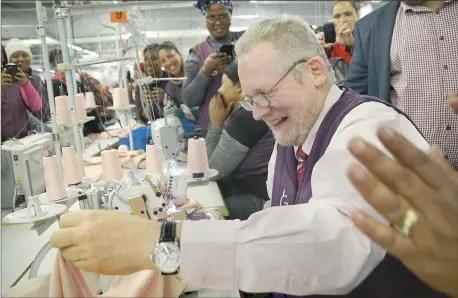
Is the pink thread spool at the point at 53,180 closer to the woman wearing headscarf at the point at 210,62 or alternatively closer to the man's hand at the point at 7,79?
the man's hand at the point at 7,79

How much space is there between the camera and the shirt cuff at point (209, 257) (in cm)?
79

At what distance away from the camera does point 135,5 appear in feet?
9.71

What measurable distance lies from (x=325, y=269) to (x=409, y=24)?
1529 millimetres

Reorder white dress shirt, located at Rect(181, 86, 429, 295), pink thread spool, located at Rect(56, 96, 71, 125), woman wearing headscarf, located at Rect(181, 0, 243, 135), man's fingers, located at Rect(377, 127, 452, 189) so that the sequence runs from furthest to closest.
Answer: woman wearing headscarf, located at Rect(181, 0, 243, 135)
pink thread spool, located at Rect(56, 96, 71, 125)
white dress shirt, located at Rect(181, 86, 429, 295)
man's fingers, located at Rect(377, 127, 452, 189)

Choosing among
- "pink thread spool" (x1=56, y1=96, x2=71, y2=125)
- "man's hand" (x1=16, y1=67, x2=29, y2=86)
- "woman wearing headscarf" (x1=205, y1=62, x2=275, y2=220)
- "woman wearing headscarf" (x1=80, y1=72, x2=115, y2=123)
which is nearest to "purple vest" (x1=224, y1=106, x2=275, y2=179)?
"woman wearing headscarf" (x1=205, y1=62, x2=275, y2=220)

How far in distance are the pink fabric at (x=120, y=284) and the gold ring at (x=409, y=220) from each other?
601 millimetres

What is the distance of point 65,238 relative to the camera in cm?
81

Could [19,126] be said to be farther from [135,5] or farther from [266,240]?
[266,240]

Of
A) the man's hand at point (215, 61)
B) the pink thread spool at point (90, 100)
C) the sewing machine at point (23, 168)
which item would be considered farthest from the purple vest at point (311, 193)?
the pink thread spool at point (90, 100)

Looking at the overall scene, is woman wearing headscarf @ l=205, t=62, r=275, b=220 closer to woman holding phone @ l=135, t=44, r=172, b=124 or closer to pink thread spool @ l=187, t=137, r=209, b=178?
pink thread spool @ l=187, t=137, r=209, b=178

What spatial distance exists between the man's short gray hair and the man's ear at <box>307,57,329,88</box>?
2 cm

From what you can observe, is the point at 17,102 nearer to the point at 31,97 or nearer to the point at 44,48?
the point at 31,97

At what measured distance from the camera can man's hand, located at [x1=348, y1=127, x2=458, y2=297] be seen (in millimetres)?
564

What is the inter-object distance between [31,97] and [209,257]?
9.22 ft
